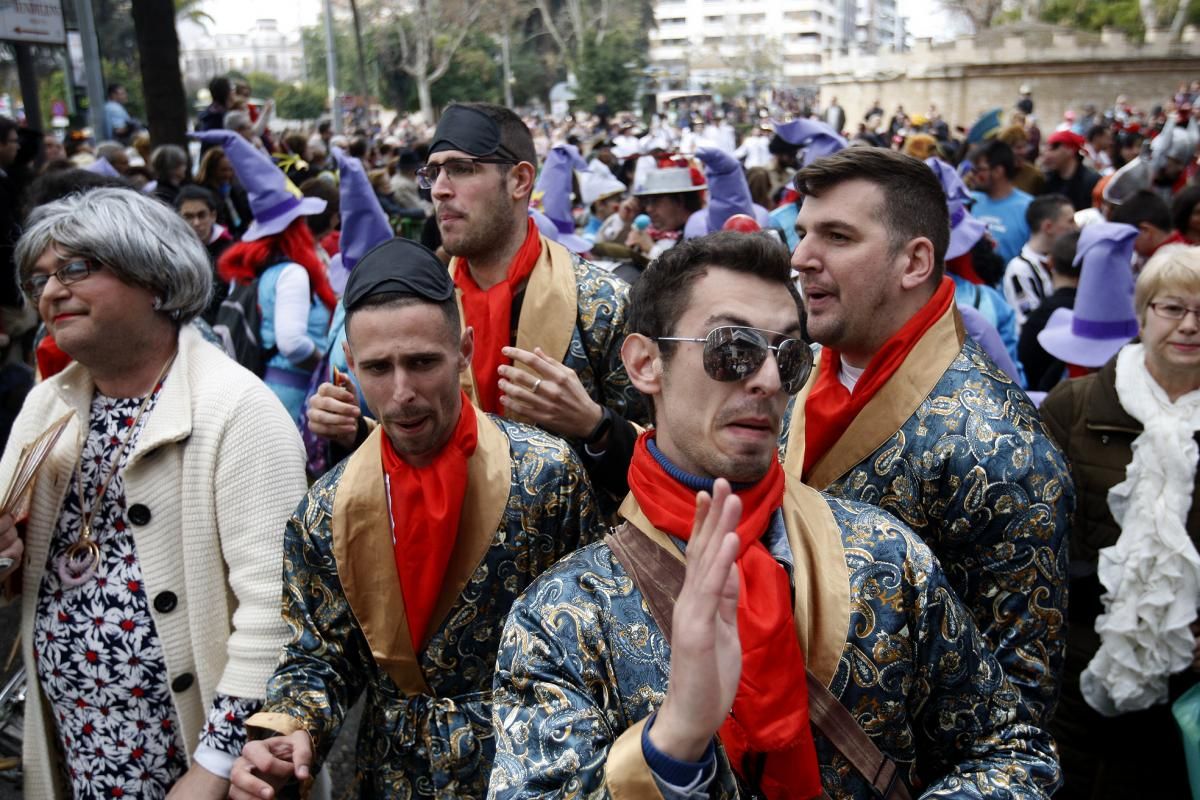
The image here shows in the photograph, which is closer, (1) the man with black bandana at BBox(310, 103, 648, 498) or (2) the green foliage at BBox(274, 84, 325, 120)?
(1) the man with black bandana at BBox(310, 103, 648, 498)

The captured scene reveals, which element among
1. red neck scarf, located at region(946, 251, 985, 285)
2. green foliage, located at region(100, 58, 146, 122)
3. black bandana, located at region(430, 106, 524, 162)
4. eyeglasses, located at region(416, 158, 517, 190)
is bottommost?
red neck scarf, located at region(946, 251, 985, 285)

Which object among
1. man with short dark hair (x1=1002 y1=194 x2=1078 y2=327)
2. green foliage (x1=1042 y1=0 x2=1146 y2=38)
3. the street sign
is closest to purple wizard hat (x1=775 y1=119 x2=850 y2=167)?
man with short dark hair (x1=1002 y1=194 x2=1078 y2=327)

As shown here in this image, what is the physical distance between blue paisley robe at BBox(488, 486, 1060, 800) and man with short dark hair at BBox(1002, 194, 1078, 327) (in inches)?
180

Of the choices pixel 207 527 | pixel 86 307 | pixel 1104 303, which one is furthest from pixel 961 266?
pixel 86 307

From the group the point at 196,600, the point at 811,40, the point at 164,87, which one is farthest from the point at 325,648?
the point at 811,40

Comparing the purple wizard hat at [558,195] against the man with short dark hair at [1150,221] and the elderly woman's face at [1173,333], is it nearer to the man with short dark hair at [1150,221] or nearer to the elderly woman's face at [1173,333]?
the man with short dark hair at [1150,221]

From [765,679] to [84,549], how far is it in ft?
6.06

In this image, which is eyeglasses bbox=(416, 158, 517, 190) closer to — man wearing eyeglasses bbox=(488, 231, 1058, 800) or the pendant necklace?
the pendant necklace

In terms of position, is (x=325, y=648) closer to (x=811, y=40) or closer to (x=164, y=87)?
(x=164, y=87)

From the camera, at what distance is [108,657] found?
2.73m

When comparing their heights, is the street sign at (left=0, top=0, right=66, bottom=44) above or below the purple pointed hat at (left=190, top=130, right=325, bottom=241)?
above

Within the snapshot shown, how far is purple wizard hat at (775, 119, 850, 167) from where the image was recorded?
23.6 ft

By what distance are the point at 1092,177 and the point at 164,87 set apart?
925 cm

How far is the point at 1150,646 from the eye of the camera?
11.1 feet
